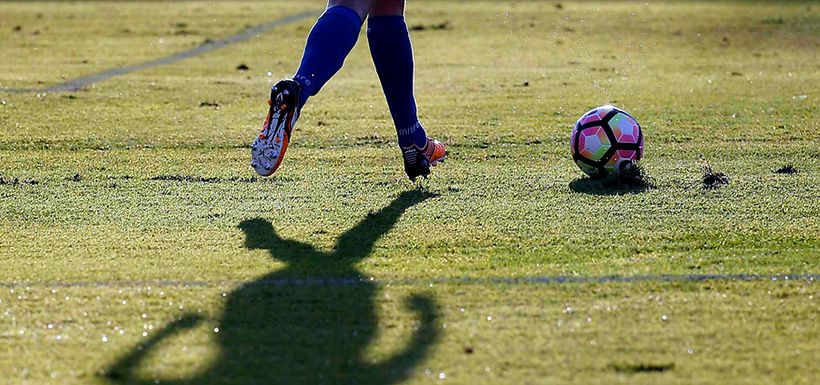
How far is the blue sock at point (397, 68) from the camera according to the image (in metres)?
Answer: 5.11

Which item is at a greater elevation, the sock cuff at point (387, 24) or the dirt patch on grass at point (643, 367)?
the sock cuff at point (387, 24)

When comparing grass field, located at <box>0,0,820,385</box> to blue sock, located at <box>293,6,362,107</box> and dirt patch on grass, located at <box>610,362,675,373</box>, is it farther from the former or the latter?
blue sock, located at <box>293,6,362,107</box>

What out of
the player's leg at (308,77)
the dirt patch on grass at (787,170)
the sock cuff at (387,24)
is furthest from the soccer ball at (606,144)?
the player's leg at (308,77)

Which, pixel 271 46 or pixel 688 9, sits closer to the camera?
pixel 271 46

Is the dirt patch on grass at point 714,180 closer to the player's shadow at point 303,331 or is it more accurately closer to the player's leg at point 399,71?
the player's leg at point 399,71

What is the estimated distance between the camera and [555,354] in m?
3.14

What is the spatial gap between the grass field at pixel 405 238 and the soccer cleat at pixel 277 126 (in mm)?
228

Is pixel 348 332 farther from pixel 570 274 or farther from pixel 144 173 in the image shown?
pixel 144 173

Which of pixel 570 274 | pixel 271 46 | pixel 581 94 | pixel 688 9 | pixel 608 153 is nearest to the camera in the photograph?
pixel 570 274

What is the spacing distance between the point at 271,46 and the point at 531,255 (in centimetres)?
719

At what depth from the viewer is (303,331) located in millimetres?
3340

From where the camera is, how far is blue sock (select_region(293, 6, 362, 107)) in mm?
4742

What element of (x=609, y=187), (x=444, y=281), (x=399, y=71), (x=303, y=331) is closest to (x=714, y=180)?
(x=609, y=187)

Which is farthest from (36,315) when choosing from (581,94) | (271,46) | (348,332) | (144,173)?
(271,46)
